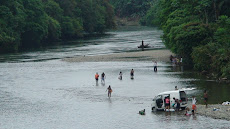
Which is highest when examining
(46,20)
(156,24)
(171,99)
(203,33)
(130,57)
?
(46,20)

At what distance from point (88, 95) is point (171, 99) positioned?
45.0 ft

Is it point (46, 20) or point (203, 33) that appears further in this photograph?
point (46, 20)

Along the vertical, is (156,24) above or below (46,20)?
below

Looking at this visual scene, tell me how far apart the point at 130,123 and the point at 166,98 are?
4819mm

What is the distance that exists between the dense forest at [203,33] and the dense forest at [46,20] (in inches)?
1609

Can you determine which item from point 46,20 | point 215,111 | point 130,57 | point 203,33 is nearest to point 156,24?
point 46,20

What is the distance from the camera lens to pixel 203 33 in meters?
74.6

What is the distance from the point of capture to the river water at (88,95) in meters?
43.4

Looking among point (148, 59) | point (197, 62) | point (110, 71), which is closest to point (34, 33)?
point (148, 59)

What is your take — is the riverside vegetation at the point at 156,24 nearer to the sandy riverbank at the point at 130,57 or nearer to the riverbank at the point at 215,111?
the sandy riverbank at the point at 130,57

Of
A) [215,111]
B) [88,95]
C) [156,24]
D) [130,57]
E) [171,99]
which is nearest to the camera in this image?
[215,111]

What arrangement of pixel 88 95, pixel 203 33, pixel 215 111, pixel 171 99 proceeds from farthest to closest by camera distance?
pixel 203 33, pixel 88 95, pixel 171 99, pixel 215 111

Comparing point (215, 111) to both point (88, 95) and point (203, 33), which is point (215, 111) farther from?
point (203, 33)

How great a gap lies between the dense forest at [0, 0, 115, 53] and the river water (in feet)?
89.8
